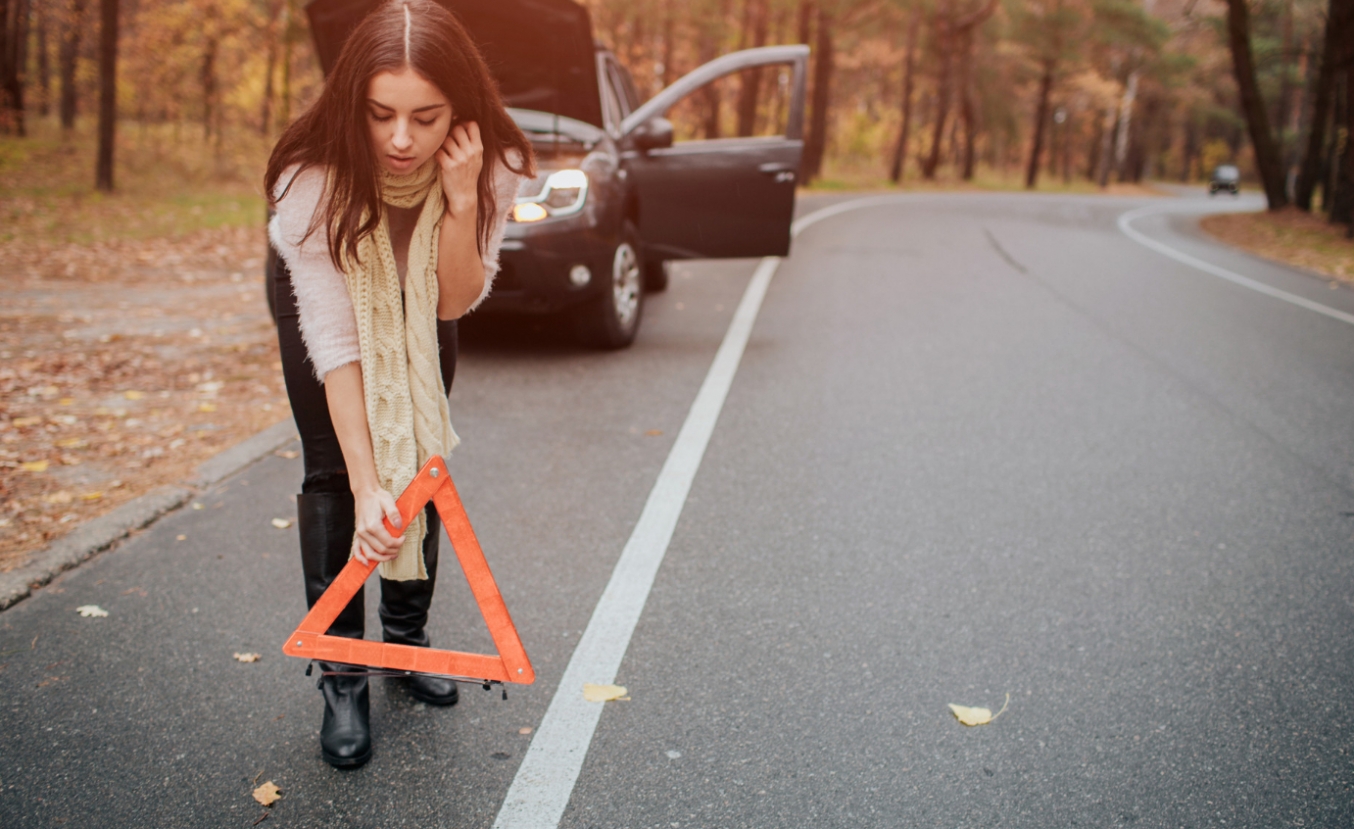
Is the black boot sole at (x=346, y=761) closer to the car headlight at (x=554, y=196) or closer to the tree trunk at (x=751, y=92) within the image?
the car headlight at (x=554, y=196)

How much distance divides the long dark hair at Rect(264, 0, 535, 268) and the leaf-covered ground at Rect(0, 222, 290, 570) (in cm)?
229

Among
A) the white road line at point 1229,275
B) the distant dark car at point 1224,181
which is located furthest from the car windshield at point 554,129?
the distant dark car at point 1224,181

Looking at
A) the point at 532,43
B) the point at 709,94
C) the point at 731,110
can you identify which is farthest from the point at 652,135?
the point at 731,110

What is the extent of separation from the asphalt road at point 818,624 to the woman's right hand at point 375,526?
59 centimetres

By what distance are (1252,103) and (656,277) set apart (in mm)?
18742

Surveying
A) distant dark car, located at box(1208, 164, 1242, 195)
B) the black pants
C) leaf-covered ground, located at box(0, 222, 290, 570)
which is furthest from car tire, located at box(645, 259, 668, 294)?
distant dark car, located at box(1208, 164, 1242, 195)

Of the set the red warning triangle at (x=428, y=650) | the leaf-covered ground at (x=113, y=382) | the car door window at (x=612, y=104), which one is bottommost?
the leaf-covered ground at (x=113, y=382)

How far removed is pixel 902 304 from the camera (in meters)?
9.15

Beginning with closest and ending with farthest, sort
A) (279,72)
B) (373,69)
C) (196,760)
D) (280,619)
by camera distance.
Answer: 1. (373,69)
2. (196,760)
3. (280,619)
4. (279,72)

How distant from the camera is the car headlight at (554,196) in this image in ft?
19.5

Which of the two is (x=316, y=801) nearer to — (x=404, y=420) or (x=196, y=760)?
(x=196, y=760)

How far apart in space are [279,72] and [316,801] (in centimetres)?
3019

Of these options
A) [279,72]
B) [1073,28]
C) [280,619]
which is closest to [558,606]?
[280,619]

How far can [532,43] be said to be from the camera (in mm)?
6172
